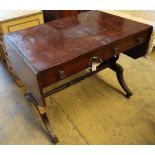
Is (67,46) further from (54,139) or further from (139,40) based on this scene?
(54,139)

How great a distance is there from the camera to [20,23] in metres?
1.90

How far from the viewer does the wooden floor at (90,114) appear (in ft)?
4.78

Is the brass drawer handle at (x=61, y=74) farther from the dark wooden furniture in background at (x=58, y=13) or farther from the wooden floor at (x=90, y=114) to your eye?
the dark wooden furniture in background at (x=58, y=13)

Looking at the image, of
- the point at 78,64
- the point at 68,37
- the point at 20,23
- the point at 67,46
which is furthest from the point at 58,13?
the point at 78,64

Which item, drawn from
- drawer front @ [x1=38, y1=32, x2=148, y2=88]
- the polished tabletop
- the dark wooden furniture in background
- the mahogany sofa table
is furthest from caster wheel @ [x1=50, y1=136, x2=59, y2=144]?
the dark wooden furniture in background

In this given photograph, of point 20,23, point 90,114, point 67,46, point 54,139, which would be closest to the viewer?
point 67,46

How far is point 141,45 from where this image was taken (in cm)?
155

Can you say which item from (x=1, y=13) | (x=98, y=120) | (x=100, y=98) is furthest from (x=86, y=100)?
(x=1, y=13)

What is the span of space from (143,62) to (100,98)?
84 cm

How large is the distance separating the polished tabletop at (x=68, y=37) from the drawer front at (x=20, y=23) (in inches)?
19.0

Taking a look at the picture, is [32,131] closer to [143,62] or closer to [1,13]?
[1,13]

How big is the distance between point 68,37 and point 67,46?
125 millimetres

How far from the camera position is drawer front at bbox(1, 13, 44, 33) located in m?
1.82
